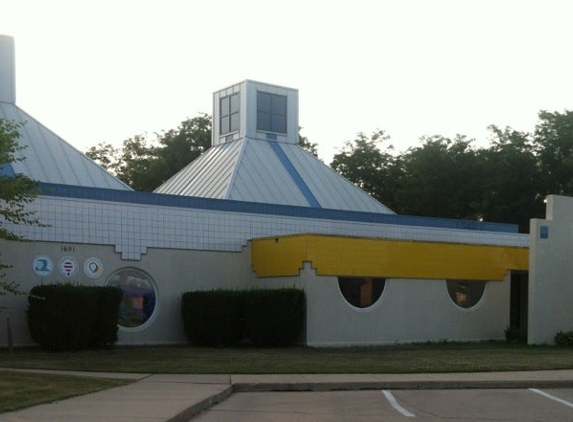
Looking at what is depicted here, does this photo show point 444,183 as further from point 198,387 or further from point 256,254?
point 198,387

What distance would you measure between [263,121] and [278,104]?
1.29 m

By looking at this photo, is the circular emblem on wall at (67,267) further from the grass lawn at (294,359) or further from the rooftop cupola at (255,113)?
the rooftop cupola at (255,113)

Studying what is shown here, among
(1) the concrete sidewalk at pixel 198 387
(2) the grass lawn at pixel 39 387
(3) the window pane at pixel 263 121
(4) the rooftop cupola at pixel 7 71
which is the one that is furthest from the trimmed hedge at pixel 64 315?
(3) the window pane at pixel 263 121

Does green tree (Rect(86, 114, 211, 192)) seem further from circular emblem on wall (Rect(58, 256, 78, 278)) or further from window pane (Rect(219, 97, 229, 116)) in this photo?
circular emblem on wall (Rect(58, 256, 78, 278))

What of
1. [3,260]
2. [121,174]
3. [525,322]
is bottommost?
[525,322]

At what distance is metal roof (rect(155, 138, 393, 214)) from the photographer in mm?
35312

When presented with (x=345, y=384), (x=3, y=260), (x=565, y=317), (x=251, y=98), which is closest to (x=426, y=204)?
(x=251, y=98)

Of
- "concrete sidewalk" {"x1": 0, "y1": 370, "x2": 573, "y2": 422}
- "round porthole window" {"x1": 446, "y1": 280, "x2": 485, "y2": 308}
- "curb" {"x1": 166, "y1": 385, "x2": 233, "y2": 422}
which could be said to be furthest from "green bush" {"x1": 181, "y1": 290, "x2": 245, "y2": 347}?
"curb" {"x1": 166, "y1": 385, "x2": 233, "y2": 422}

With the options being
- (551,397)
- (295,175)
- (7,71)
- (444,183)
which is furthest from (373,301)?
(444,183)

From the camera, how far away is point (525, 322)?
3653 cm

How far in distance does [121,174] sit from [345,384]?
57508 millimetres

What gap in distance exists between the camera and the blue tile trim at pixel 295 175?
1431 inches

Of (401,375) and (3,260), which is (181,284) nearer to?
(3,260)

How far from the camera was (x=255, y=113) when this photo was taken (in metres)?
40.4
